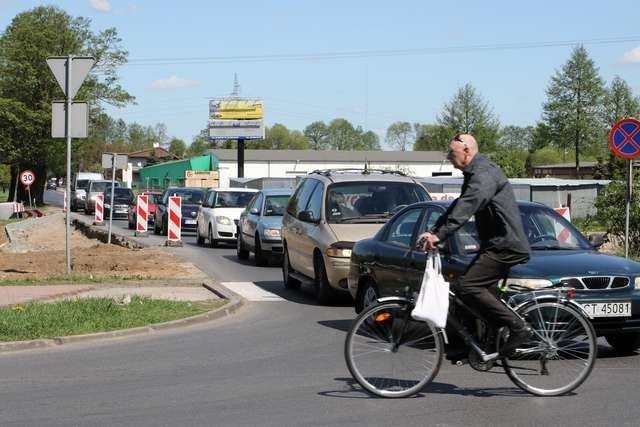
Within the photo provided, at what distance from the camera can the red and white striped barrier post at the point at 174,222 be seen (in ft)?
90.0

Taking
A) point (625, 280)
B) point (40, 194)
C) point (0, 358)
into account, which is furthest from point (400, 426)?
point (40, 194)

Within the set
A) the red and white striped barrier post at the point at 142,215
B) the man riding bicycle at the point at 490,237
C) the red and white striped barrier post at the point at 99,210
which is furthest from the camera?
the red and white striped barrier post at the point at 99,210

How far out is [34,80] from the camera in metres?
74.6

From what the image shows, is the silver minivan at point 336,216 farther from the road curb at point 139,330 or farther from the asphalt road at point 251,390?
the asphalt road at point 251,390

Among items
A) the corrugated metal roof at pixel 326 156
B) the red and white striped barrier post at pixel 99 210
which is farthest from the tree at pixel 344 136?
the red and white striped barrier post at pixel 99 210

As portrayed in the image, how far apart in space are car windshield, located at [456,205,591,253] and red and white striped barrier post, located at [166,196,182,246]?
1806 centimetres

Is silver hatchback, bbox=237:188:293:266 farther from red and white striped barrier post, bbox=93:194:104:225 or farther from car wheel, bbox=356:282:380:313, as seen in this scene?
red and white striped barrier post, bbox=93:194:104:225

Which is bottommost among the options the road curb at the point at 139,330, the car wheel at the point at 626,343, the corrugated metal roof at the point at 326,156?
the road curb at the point at 139,330

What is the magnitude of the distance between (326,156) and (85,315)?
131999mm

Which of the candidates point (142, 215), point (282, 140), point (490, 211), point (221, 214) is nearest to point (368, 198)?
point (490, 211)

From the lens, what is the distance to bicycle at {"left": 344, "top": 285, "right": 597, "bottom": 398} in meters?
7.54

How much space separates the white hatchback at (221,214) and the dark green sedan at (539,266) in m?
16.0

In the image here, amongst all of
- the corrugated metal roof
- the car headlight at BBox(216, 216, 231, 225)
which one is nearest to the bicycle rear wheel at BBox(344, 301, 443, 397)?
the car headlight at BBox(216, 216, 231, 225)

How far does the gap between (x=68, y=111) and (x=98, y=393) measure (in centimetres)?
956
